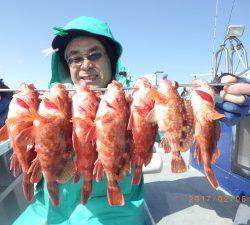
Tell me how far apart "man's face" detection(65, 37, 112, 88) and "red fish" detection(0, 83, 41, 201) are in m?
1.44

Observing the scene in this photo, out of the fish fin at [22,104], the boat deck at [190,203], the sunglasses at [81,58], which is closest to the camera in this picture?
the fish fin at [22,104]

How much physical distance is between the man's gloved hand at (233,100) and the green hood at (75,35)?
167cm

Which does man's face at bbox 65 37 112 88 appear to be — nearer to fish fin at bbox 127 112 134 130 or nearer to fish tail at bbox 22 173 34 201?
fish fin at bbox 127 112 134 130

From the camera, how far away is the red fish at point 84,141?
3064 millimetres

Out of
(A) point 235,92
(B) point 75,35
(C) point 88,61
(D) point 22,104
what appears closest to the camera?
(D) point 22,104

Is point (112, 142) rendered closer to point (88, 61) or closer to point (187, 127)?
point (187, 127)

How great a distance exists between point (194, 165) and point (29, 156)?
4174mm

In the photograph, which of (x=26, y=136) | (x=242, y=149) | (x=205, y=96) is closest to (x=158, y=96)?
(x=205, y=96)

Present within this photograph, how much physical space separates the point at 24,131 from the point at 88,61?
1.82 m

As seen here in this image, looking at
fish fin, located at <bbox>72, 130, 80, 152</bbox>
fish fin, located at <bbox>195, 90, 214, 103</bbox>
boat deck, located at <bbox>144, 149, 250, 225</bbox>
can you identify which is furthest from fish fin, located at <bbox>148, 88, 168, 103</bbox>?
boat deck, located at <bbox>144, 149, 250, 225</bbox>

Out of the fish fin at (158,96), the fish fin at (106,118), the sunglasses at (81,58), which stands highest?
the sunglasses at (81,58)

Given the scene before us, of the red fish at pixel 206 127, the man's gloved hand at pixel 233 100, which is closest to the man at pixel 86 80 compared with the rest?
the red fish at pixel 206 127

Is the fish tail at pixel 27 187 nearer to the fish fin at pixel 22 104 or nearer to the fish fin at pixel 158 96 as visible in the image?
the fish fin at pixel 22 104

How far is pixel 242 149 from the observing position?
5.30 meters
